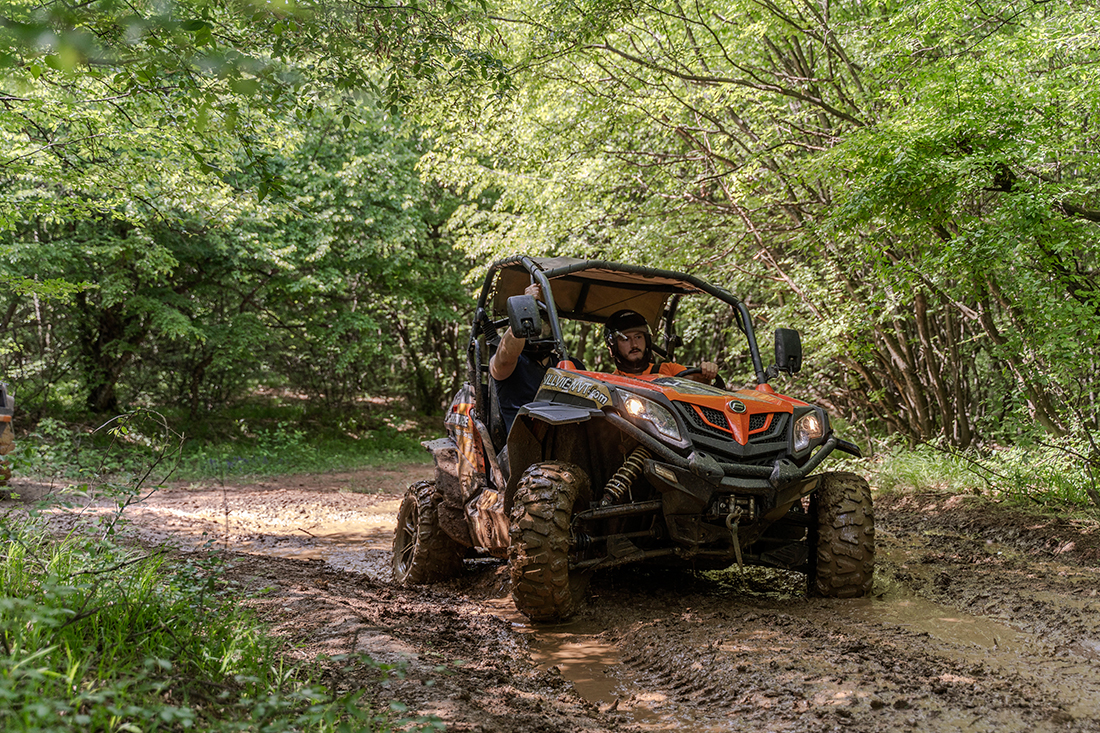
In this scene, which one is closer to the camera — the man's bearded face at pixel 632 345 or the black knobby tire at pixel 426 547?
the man's bearded face at pixel 632 345

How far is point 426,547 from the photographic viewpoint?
221 inches

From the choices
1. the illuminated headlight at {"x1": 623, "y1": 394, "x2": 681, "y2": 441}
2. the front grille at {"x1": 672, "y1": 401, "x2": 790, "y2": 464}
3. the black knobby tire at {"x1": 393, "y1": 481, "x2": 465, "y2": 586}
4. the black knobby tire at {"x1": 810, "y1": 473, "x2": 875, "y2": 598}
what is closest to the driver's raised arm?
the illuminated headlight at {"x1": 623, "y1": 394, "x2": 681, "y2": 441}

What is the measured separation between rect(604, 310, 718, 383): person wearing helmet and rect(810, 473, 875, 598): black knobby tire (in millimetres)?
1325

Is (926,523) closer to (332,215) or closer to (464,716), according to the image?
(464,716)

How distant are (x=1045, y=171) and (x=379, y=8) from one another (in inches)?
223

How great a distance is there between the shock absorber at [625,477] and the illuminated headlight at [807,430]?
0.86 metres

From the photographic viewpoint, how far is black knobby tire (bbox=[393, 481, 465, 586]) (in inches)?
221

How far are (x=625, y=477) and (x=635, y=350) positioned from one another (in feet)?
5.07

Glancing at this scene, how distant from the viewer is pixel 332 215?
50.8 ft

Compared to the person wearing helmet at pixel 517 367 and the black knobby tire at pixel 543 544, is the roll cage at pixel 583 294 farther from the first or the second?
the black knobby tire at pixel 543 544

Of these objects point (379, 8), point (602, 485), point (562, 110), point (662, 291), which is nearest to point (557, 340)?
point (602, 485)

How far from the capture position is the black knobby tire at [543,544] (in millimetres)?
3982

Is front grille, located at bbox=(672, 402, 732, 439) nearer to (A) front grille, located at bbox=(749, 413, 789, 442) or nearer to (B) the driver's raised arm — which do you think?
(A) front grille, located at bbox=(749, 413, 789, 442)

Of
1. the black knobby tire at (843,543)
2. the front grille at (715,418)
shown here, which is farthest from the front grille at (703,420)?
the black knobby tire at (843,543)
